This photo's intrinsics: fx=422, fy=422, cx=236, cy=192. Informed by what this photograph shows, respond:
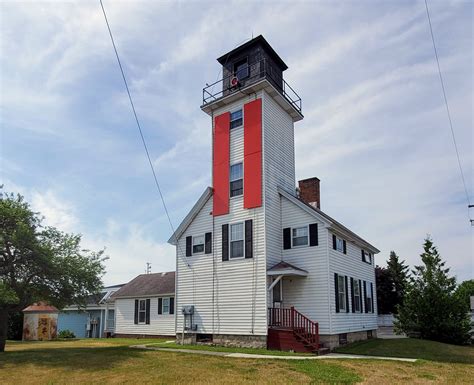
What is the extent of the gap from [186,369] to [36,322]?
23.4 meters

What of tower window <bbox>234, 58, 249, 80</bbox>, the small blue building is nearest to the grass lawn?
tower window <bbox>234, 58, 249, 80</bbox>

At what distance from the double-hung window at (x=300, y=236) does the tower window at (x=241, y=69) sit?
8082mm

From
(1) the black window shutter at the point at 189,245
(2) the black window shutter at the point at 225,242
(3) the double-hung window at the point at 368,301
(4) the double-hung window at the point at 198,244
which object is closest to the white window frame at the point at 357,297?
(3) the double-hung window at the point at 368,301

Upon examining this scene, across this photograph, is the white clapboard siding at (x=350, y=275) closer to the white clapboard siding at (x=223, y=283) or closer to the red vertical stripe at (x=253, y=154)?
the white clapboard siding at (x=223, y=283)

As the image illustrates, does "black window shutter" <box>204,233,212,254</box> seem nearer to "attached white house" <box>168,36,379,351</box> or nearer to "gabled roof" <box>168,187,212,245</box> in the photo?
"attached white house" <box>168,36,379,351</box>

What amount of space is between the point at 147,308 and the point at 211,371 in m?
16.9

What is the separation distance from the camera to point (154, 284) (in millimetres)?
28641

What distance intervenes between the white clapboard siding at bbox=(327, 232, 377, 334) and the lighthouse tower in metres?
2.51

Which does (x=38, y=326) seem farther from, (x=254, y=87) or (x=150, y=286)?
(x=254, y=87)

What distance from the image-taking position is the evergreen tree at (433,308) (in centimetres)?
2142

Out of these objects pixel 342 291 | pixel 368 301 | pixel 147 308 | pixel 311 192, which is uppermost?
pixel 311 192

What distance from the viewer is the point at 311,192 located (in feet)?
77.6

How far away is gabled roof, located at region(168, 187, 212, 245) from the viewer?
20812 millimetres

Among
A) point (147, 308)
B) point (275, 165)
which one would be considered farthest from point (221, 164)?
point (147, 308)
